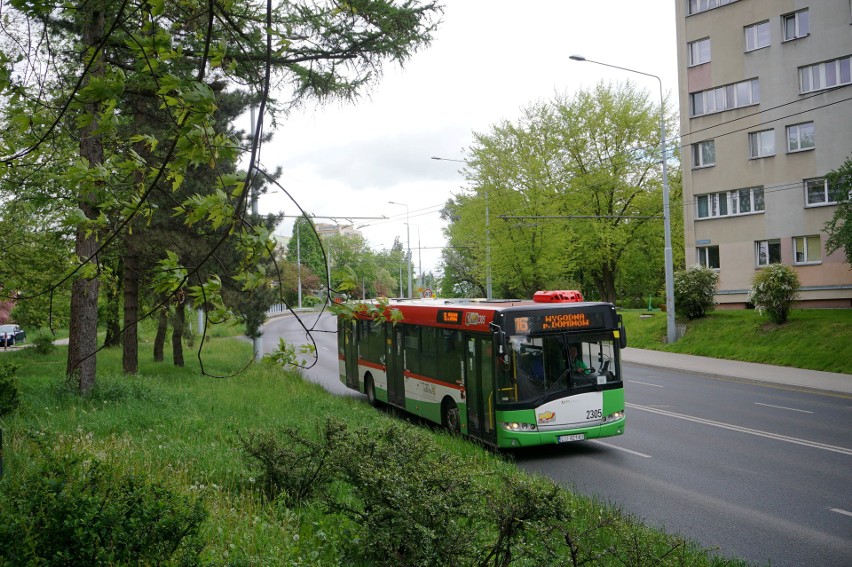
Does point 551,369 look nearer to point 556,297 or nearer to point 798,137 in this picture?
point 556,297

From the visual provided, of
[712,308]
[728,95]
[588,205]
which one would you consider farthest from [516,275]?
[728,95]

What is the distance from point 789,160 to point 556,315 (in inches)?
1019

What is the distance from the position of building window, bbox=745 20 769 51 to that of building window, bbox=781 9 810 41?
0.85 m

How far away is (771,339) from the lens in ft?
82.5

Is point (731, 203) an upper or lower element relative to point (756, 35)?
lower

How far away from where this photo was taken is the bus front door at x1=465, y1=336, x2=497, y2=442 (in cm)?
1170

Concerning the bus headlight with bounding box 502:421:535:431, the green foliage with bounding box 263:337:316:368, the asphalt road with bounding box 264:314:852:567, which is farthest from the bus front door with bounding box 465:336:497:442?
the green foliage with bounding box 263:337:316:368

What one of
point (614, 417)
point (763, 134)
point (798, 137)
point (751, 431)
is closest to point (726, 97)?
point (763, 134)

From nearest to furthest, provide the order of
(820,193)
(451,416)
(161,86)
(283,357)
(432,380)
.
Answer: (161,86), (283,357), (451,416), (432,380), (820,193)

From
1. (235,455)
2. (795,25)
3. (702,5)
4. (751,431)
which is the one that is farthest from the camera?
(702,5)

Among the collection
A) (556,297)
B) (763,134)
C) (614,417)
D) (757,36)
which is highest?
(757,36)

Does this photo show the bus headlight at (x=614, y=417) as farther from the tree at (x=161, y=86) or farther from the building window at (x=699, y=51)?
the building window at (x=699, y=51)

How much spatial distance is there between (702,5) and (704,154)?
291 inches

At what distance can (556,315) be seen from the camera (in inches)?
462
